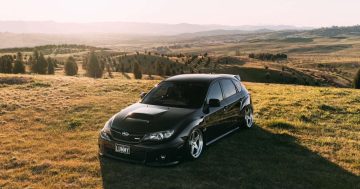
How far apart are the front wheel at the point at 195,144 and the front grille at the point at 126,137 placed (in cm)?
126

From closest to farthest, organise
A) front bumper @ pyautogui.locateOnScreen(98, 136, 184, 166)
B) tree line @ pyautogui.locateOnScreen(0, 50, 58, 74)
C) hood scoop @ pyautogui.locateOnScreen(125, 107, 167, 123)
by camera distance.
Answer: front bumper @ pyautogui.locateOnScreen(98, 136, 184, 166), hood scoop @ pyautogui.locateOnScreen(125, 107, 167, 123), tree line @ pyautogui.locateOnScreen(0, 50, 58, 74)

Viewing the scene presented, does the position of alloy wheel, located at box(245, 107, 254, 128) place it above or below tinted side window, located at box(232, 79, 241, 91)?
below

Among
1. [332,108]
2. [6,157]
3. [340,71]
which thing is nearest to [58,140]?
[6,157]

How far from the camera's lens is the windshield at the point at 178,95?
1095cm

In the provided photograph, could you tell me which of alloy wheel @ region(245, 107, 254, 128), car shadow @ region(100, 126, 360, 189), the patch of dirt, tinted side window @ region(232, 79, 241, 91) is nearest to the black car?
tinted side window @ region(232, 79, 241, 91)

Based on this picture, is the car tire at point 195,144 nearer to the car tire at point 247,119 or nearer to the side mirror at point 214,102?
the side mirror at point 214,102

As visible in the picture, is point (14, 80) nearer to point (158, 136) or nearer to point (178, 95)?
point (178, 95)

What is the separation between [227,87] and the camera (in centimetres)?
1244

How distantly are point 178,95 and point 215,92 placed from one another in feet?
3.65

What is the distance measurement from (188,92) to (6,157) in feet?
18.0

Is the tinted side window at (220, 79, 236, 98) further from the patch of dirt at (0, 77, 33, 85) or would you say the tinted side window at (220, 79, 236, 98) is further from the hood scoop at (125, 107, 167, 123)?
the patch of dirt at (0, 77, 33, 85)

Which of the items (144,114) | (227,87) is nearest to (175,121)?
(144,114)

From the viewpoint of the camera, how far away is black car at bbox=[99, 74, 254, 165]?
369 inches

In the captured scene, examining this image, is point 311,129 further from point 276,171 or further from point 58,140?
point 58,140
